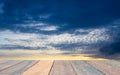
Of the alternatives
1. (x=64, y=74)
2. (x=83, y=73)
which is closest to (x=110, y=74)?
(x=83, y=73)

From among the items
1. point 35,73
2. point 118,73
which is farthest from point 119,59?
point 35,73

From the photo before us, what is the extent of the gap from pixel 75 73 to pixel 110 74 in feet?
1.08

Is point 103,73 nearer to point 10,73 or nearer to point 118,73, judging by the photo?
point 118,73

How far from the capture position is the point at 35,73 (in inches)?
104

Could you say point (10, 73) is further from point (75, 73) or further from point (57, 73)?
point (75, 73)

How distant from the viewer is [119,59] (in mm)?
4684

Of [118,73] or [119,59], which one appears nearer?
[118,73]

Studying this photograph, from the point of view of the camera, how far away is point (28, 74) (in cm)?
254

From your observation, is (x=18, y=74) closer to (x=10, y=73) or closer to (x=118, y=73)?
(x=10, y=73)

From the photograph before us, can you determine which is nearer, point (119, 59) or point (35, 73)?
point (35, 73)

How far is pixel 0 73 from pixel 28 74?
0.27 m

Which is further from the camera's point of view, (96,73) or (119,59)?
(119,59)

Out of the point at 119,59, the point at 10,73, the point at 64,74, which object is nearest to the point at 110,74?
the point at 64,74

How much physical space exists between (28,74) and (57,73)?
0.28 m
